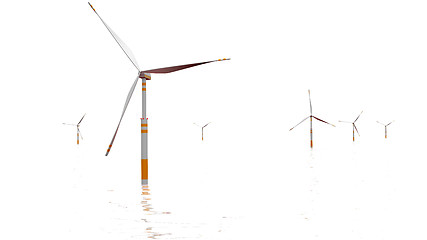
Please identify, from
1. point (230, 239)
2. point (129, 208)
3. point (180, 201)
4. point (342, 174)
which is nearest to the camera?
point (230, 239)

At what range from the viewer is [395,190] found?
17.7 meters

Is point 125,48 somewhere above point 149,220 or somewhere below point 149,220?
above

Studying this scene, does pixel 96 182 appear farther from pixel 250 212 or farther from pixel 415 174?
pixel 415 174

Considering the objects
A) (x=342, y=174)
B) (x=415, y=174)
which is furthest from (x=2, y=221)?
(x=415, y=174)

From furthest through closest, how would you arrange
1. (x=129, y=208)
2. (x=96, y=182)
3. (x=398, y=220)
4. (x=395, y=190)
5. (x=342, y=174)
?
(x=342, y=174)
(x=96, y=182)
(x=395, y=190)
(x=129, y=208)
(x=398, y=220)

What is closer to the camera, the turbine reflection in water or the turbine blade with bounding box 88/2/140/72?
the turbine reflection in water

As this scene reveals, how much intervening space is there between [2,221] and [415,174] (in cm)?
1872

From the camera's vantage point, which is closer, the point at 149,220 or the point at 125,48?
the point at 149,220

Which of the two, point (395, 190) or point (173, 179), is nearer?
point (395, 190)

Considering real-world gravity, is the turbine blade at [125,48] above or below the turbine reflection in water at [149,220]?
above

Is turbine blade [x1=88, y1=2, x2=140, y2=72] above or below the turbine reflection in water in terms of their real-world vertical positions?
above

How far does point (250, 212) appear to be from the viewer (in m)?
13.5

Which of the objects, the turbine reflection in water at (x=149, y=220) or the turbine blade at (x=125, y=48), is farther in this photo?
the turbine blade at (x=125, y=48)

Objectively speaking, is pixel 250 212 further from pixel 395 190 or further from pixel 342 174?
pixel 342 174
